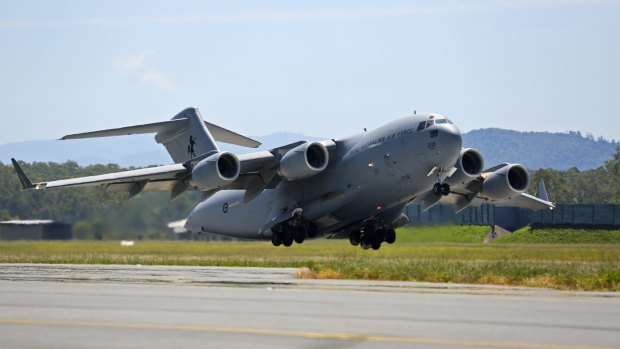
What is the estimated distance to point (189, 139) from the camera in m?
39.5

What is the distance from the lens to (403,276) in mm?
24078

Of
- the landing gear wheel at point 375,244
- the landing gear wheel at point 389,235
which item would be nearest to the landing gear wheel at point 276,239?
the landing gear wheel at point 375,244

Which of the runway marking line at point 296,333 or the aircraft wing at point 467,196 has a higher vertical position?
the aircraft wing at point 467,196

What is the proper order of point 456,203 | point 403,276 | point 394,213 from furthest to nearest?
point 456,203, point 394,213, point 403,276

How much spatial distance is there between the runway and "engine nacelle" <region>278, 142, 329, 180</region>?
38.0ft

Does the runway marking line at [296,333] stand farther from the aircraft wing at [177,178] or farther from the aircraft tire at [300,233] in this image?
the aircraft tire at [300,233]

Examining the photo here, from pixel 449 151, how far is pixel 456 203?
754 centimetres

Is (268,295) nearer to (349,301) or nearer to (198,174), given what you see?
(349,301)

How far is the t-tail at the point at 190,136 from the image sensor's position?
3891cm

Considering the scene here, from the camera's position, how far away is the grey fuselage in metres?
31.3

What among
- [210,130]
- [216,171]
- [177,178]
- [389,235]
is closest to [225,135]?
[210,130]

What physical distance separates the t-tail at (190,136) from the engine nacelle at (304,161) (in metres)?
5.82

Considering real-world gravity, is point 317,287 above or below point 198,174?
below

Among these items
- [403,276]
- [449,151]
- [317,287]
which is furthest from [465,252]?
[317,287]
